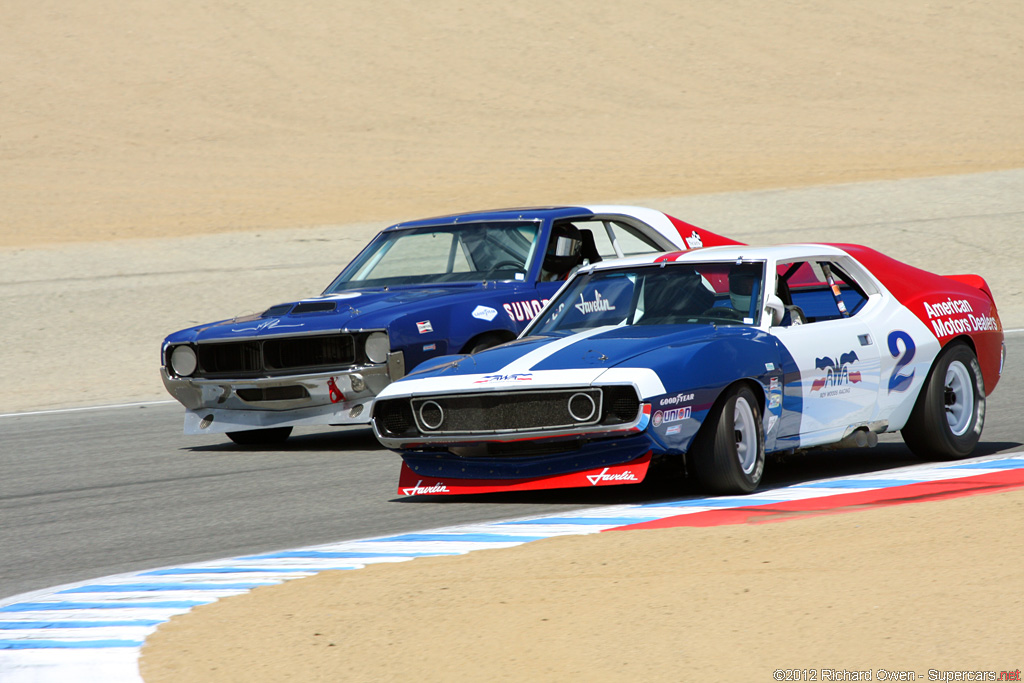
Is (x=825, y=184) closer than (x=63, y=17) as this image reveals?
Yes

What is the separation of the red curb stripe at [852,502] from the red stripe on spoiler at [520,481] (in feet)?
1.54

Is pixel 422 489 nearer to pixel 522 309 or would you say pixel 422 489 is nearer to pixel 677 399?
pixel 677 399

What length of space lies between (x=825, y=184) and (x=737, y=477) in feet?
78.1

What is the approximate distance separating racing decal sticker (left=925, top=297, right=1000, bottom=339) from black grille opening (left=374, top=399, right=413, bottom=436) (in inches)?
123

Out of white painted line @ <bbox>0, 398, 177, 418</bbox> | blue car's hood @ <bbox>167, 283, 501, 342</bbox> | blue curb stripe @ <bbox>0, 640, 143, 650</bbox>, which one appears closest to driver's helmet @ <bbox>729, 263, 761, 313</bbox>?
blue car's hood @ <bbox>167, 283, 501, 342</bbox>

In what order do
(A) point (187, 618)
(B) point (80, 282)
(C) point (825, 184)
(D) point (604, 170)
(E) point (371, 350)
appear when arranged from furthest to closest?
(D) point (604, 170) → (C) point (825, 184) → (B) point (80, 282) → (E) point (371, 350) → (A) point (187, 618)

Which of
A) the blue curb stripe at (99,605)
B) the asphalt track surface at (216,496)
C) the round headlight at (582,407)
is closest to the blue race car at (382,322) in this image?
the asphalt track surface at (216,496)

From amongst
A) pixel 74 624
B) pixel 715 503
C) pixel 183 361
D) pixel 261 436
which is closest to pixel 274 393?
pixel 183 361

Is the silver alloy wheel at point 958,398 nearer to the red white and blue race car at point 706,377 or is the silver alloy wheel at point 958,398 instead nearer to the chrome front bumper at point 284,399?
the red white and blue race car at point 706,377

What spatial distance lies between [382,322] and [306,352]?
0.62 meters

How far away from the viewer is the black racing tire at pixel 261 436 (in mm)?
10883

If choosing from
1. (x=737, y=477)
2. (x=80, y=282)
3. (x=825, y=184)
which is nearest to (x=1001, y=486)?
(x=737, y=477)

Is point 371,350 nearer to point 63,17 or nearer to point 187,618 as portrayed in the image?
point 187,618

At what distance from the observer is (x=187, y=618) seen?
538 cm
